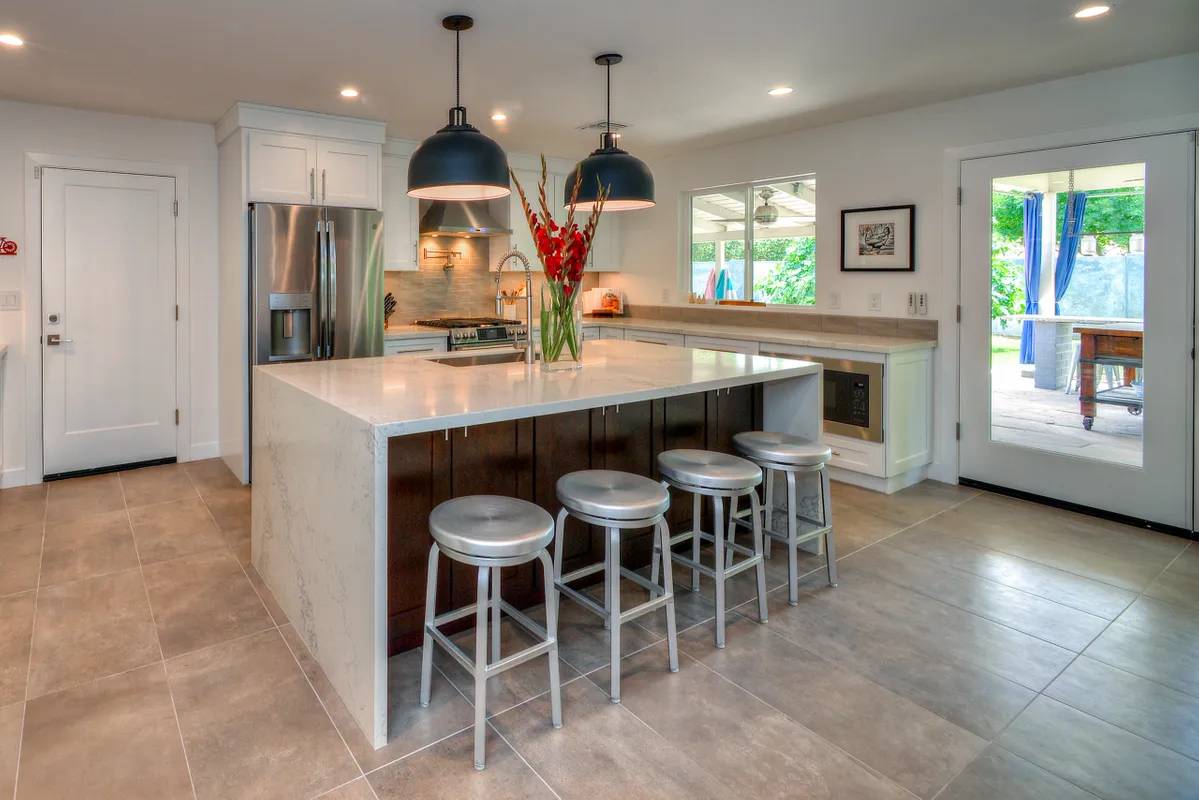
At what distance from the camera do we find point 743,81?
3.83 m

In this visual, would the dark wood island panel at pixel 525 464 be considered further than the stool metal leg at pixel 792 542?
No

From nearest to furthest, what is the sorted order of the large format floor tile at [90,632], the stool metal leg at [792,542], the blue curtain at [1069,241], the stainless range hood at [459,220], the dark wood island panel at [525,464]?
the large format floor tile at [90,632]
the dark wood island panel at [525,464]
the stool metal leg at [792,542]
the blue curtain at [1069,241]
the stainless range hood at [459,220]

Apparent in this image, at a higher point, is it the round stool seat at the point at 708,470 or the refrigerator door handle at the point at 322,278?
the refrigerator door handle at the point at 322,278

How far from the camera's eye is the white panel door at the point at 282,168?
434 centimetres

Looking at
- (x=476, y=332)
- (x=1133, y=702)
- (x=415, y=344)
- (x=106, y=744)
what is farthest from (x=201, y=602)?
(x=1133, y=702)

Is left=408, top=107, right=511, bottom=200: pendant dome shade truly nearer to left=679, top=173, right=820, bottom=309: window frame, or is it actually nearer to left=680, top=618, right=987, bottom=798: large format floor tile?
left=680, top=618, right=987, bottom=798: large format floor tile

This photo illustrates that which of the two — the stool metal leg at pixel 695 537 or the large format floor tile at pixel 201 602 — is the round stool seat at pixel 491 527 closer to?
the stool metal leg at pixel 695 537

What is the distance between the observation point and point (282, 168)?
4.43 meters

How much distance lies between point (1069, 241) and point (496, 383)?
3.25 m

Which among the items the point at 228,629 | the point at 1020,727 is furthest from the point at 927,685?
the point at 228,629

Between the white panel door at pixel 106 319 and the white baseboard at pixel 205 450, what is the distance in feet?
0.55

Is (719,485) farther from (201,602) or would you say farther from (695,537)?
(201,602)

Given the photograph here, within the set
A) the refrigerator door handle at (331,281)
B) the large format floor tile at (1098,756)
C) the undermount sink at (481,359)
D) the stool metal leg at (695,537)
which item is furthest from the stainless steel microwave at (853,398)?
the refrigerator door handle at (331,281)

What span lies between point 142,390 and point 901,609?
4791 mm
